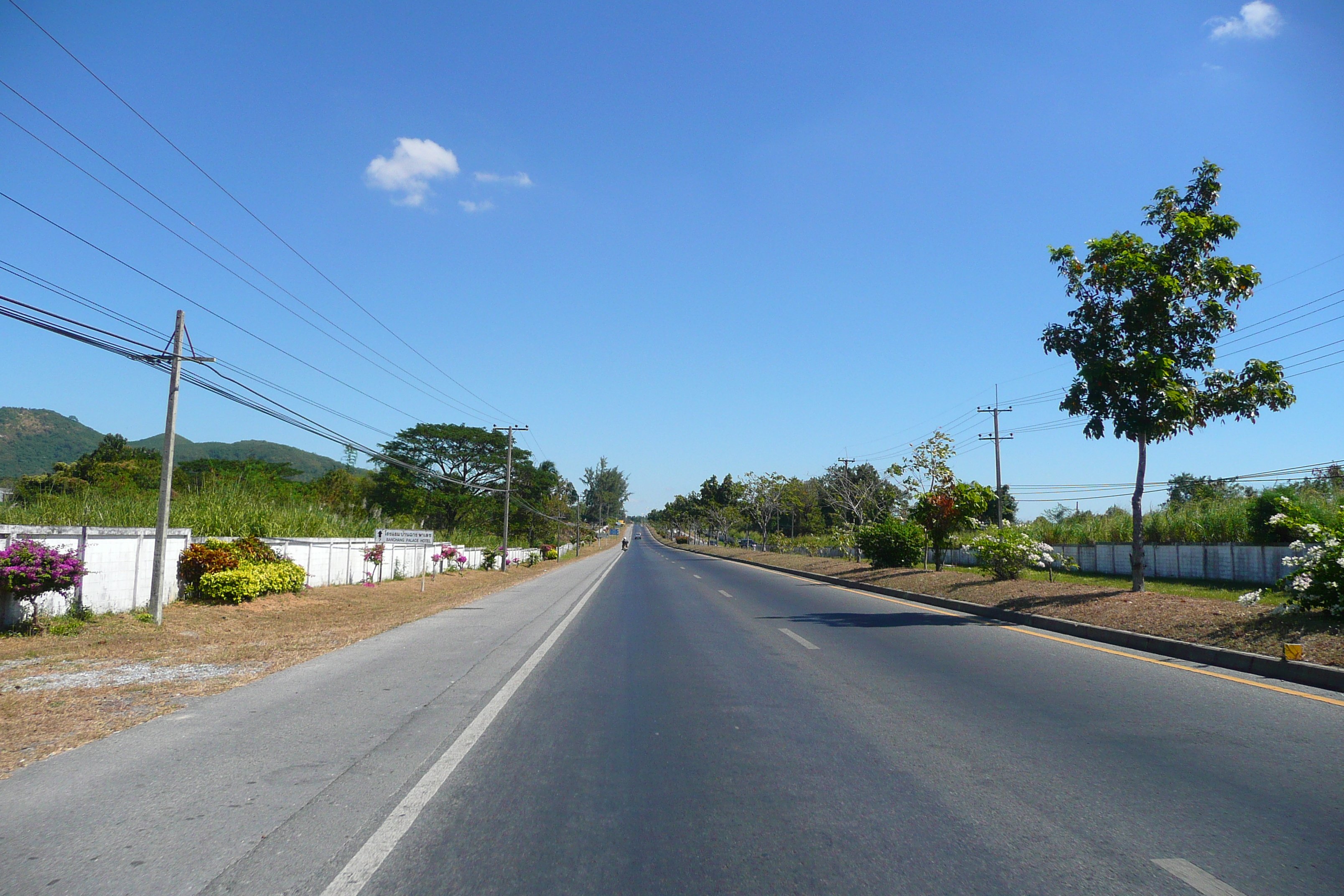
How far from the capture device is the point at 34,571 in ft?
37.7

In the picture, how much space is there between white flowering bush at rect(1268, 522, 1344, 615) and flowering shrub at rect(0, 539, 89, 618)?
16.6m

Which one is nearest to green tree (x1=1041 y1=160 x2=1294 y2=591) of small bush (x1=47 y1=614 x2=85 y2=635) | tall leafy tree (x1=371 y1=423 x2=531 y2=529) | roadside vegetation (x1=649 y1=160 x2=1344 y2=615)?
roadside vegetation (x1=649 y1=160 x2=1344 y2=615)

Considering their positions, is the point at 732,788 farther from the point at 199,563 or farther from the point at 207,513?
the point at 207,513

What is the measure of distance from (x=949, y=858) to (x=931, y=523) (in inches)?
928

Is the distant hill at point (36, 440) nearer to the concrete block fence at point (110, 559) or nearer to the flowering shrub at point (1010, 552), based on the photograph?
the concrete block fence at point (110, 559)

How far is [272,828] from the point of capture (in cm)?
445

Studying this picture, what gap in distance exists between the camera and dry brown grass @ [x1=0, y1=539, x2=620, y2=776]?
6766mm

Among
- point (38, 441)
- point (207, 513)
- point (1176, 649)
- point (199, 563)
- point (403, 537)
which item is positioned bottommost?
point (1176, 649)

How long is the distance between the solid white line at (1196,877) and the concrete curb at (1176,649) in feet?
19.4

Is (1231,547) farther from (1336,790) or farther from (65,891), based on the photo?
(65,891)

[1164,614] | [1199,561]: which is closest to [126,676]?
[1164,614]

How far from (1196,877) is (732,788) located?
2.49 metres

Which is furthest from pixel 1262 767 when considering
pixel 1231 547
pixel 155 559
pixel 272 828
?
pixel 1231 547

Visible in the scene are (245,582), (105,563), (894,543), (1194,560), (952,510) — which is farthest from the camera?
(1194,560)
